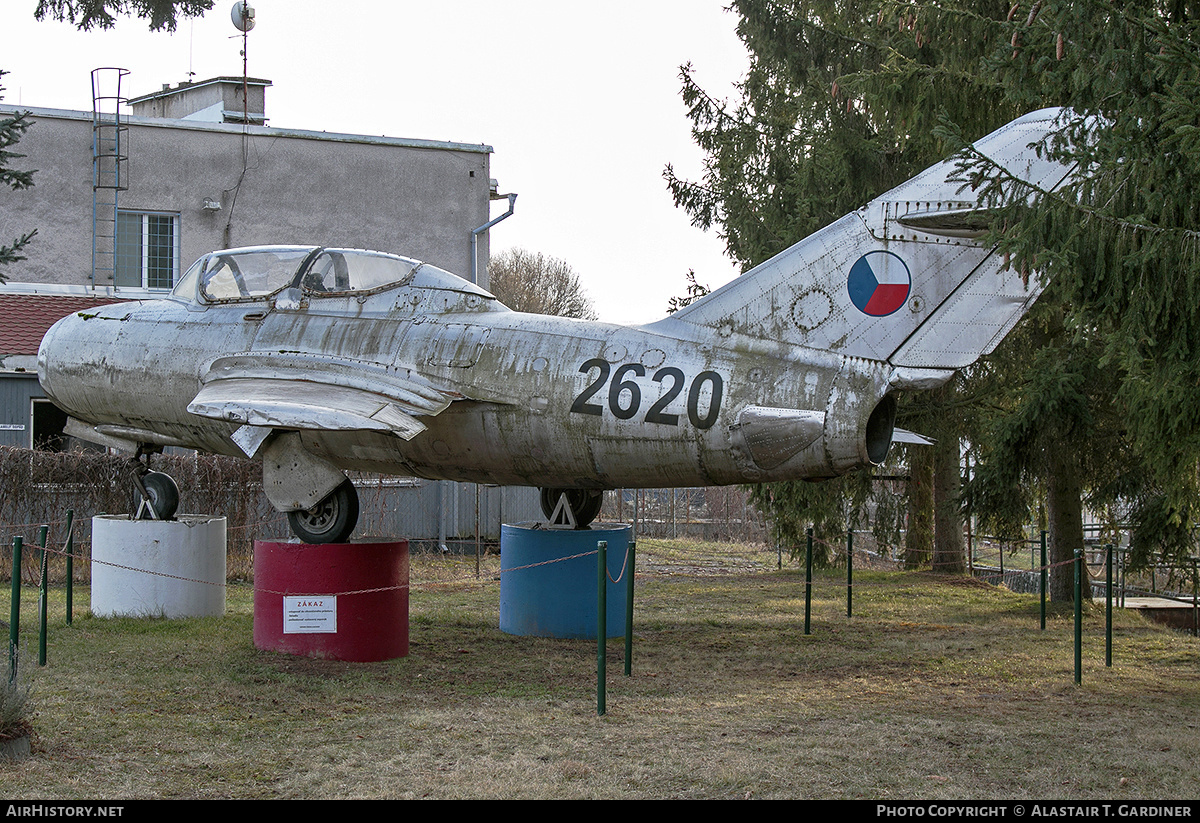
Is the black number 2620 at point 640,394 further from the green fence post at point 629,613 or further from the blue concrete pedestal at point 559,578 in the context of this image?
the blue concrete pedestal at point 559,578

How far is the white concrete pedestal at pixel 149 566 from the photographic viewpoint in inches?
508

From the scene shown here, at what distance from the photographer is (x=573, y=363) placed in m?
10.3

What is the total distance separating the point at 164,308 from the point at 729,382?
6473 millimetres

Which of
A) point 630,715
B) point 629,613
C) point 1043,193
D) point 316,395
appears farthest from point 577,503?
point 1043,193

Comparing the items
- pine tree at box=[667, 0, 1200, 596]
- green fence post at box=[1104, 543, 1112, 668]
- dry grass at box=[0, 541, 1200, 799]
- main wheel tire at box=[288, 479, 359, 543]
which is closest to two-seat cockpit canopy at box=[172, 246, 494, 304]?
main wheel tire at box=[288, 479, 359, 543]

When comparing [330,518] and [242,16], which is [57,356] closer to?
[330,518]

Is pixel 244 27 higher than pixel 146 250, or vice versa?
pixel 244 27

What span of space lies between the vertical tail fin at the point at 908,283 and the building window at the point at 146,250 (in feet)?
59.0

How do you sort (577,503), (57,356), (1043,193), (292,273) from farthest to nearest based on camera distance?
(577,503), (57,356), (292,273), (1043,193)

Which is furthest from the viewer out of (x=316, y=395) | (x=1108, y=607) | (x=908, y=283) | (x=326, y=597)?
(x=1108, y=607)

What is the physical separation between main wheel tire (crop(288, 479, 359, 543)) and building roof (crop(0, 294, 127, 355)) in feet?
32.0

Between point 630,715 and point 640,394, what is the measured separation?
107 inches

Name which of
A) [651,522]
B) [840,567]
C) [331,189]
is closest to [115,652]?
[840,567]

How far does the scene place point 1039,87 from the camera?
33.2ft
